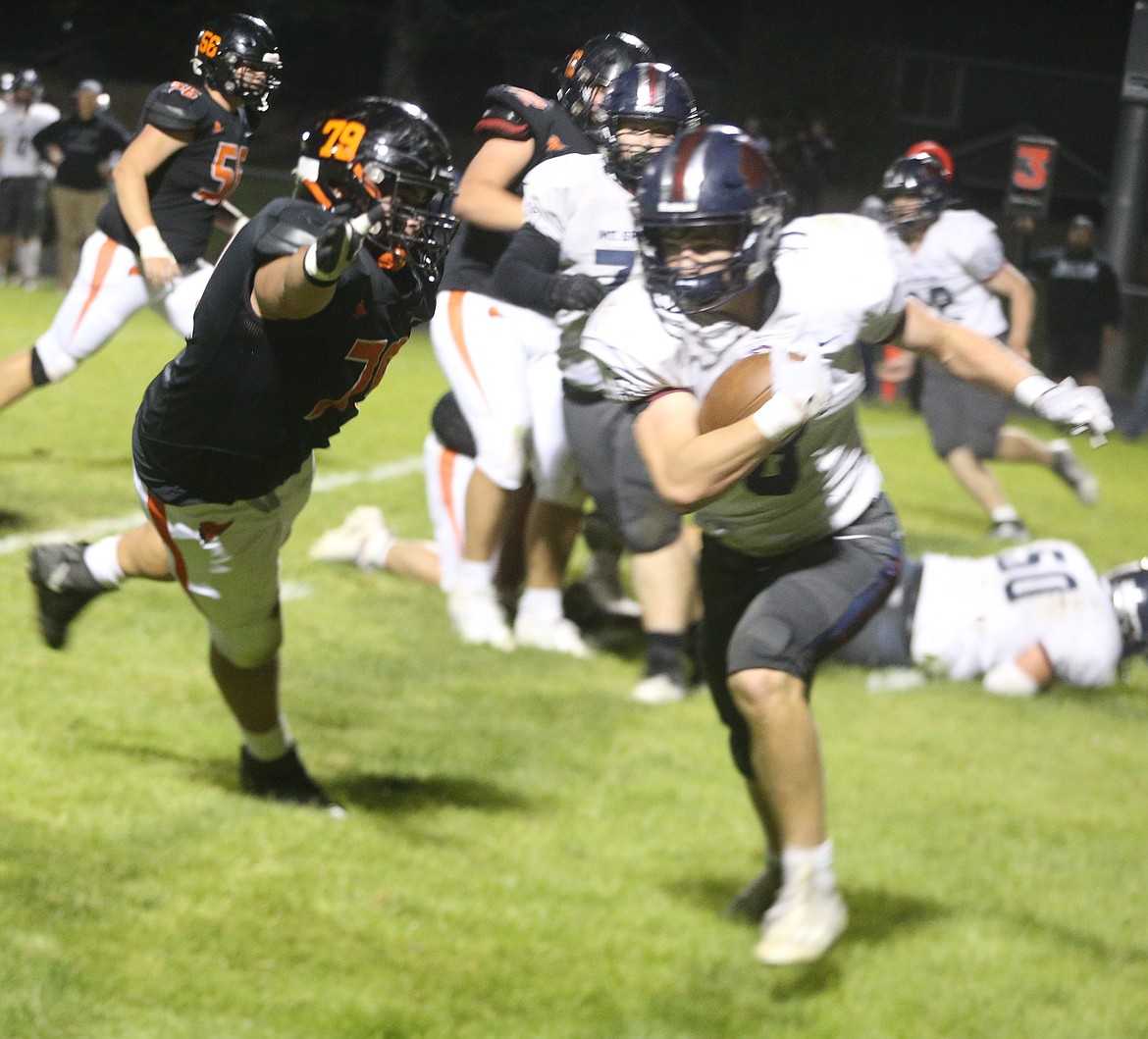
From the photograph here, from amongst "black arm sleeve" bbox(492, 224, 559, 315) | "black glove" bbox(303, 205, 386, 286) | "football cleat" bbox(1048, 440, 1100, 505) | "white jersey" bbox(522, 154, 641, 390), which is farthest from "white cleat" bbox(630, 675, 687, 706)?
A: "football cleat" bbox(1048, 440, 1100, 505)

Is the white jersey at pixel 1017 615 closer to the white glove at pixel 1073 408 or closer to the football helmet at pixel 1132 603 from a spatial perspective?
the football helmet at pixel 1132 603

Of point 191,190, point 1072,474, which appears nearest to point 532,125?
point 191,190

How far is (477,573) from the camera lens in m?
6.07

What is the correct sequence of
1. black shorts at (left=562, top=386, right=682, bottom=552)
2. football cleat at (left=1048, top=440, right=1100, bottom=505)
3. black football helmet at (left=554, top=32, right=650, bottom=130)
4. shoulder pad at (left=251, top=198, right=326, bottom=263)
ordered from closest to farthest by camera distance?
shoulder pad at (left=251, top=198, right=326, bottom=263) < black football helmet at (left=554, top=32, right=650, bottom=130) < black shorts at (left=562, top=386, right=682, bottom=552) < football cleat at (left=1048, top=440, right=1100, bottom=505)

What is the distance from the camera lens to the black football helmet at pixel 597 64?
3789mm

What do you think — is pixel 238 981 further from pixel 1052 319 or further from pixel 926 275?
pixel 1052 319

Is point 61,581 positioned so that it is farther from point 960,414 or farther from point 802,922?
point 960,414

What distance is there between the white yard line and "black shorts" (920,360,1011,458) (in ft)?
9.89

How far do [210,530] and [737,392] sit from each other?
4.23ft

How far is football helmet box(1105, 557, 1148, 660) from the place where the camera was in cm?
565

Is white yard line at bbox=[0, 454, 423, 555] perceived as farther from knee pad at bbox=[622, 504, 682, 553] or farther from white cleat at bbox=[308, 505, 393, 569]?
knee pad at bbox=[622, 504, 682, 553]

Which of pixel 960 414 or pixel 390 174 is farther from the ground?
pixel 390 174

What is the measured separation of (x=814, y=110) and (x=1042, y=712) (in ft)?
95.9

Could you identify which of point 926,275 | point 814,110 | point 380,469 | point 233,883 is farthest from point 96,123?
point 814,110
